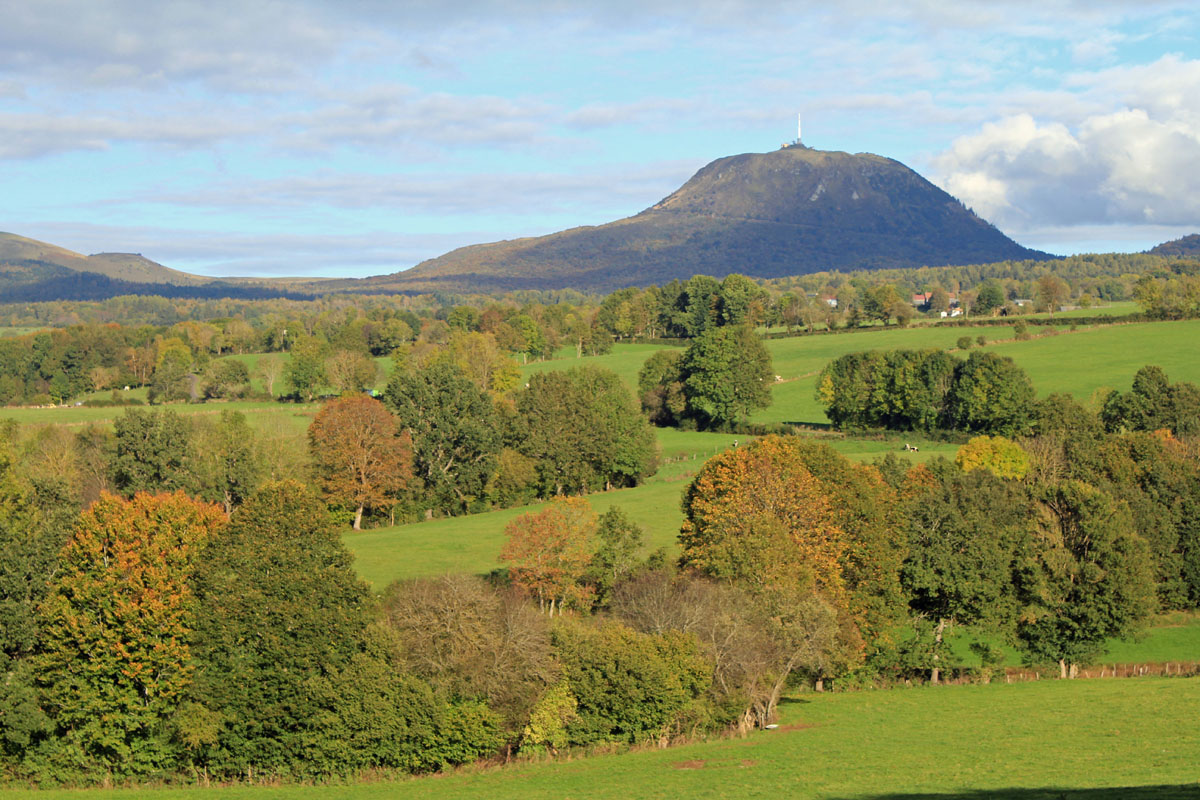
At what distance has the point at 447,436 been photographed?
8069 cm

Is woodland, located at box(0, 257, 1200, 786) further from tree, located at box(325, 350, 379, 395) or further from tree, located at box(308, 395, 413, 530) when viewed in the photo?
tree, located at box(325, 350, 379, 395)

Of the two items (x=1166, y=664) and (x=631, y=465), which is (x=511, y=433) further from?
(x=1166, y=664)

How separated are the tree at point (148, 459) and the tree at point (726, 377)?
53809mm

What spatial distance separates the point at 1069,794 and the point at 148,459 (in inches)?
2410

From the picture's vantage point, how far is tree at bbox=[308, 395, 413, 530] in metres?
74.1

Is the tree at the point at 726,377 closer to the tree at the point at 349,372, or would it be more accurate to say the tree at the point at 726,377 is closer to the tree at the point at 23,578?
the tree at the point at 349,372

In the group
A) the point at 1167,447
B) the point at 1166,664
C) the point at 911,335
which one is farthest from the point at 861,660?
the point at 911,335

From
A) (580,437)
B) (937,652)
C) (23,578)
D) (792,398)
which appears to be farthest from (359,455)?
(792,398)

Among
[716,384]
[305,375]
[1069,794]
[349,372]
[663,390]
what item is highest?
[349,372]

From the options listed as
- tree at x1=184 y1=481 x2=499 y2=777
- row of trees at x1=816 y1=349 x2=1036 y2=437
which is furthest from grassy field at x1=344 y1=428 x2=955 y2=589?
tree at x1=184 y1=481 x2=499 y2=777

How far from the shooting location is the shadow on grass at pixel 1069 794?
21.1 metres

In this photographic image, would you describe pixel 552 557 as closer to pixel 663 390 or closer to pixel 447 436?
pixel 447 436

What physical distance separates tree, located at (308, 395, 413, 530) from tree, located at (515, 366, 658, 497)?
1102 cm

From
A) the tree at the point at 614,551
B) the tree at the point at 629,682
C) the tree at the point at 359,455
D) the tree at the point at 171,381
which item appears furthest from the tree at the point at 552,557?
the tree at the point at 171,381
